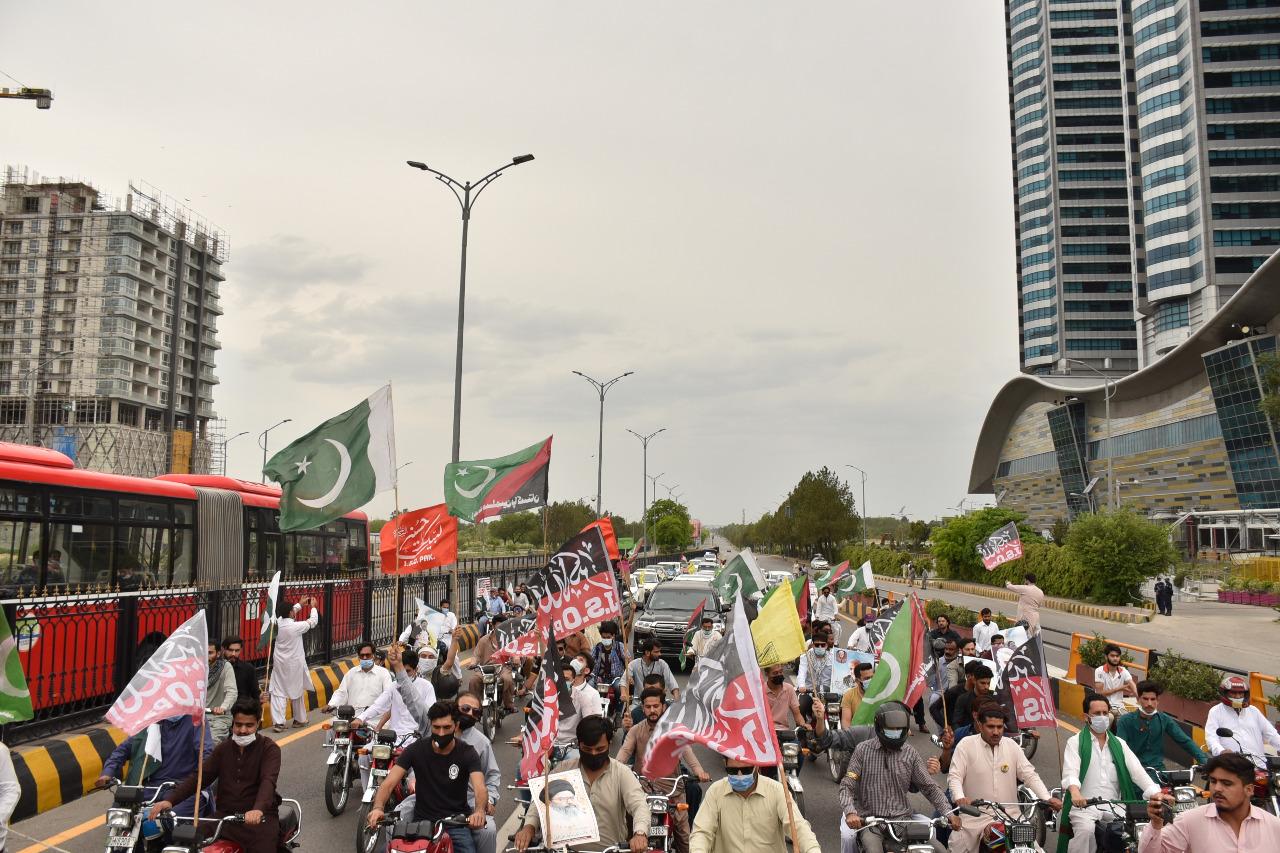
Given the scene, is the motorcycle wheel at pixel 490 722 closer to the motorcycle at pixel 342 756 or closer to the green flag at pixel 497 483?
the motorcycle at pixel 342 756

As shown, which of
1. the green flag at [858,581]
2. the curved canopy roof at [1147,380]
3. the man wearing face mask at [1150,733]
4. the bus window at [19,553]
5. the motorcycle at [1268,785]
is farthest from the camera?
the curved canopy roof at [1147,380]

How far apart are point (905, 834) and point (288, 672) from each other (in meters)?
9.79

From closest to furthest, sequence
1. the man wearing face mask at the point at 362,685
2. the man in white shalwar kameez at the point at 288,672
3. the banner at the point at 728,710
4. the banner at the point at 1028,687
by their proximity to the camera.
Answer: the banner at the point at 728,710
the banner at the point at 1028,687
the man wearing face mask at the point at 362,685
the man in white shalwar kameez at the point at 288,672

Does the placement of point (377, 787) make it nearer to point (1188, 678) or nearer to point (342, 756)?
point (342, 756)

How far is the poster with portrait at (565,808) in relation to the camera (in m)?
5.45

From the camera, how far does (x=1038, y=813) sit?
6.87 meters

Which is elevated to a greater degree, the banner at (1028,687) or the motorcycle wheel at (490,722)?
the banner at (1028,687)

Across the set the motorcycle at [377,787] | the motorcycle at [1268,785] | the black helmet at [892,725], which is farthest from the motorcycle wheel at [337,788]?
the motorcycle at [1268,785]

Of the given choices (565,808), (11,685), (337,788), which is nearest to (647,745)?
(565,808)

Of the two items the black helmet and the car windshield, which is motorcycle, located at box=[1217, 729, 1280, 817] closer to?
the black helmet

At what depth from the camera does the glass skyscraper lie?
297 feet

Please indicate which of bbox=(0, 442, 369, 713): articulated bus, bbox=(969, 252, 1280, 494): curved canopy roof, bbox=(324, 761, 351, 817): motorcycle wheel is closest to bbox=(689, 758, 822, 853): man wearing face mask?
bbox=(324, 761, 351, 817): motorcycle wheel

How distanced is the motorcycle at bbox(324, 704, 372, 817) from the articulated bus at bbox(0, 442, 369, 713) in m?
3.03

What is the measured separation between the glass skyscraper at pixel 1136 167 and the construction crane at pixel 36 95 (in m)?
98.4
